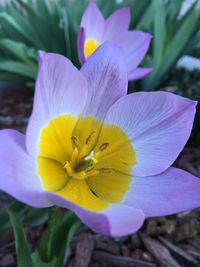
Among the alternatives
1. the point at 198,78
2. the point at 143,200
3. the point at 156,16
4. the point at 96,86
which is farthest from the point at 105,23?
the point at 198,78

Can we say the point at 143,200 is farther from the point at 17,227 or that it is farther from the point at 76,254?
the point at 76,254

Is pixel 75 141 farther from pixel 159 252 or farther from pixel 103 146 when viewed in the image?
pixel 159 252

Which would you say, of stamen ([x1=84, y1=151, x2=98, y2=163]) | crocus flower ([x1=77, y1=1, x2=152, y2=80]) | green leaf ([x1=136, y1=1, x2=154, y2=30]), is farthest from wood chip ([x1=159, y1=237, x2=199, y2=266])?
green leaf ([x1=136, y1=1, x2=154, y2=30])

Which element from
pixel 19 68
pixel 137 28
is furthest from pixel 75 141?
pixel 137 28

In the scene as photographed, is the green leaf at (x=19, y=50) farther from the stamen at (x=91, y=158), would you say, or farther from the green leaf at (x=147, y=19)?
the stamen at (x=91, y=158)

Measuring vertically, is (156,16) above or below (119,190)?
below

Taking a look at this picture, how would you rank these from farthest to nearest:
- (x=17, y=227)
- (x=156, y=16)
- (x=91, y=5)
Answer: (x=156, y=16) → (x=91, y=5) → (x=17, y=227)

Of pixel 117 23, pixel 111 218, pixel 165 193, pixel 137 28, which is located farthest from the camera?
pixel 137 28

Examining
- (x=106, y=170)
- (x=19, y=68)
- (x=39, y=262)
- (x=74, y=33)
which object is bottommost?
(x=19, y=68)
